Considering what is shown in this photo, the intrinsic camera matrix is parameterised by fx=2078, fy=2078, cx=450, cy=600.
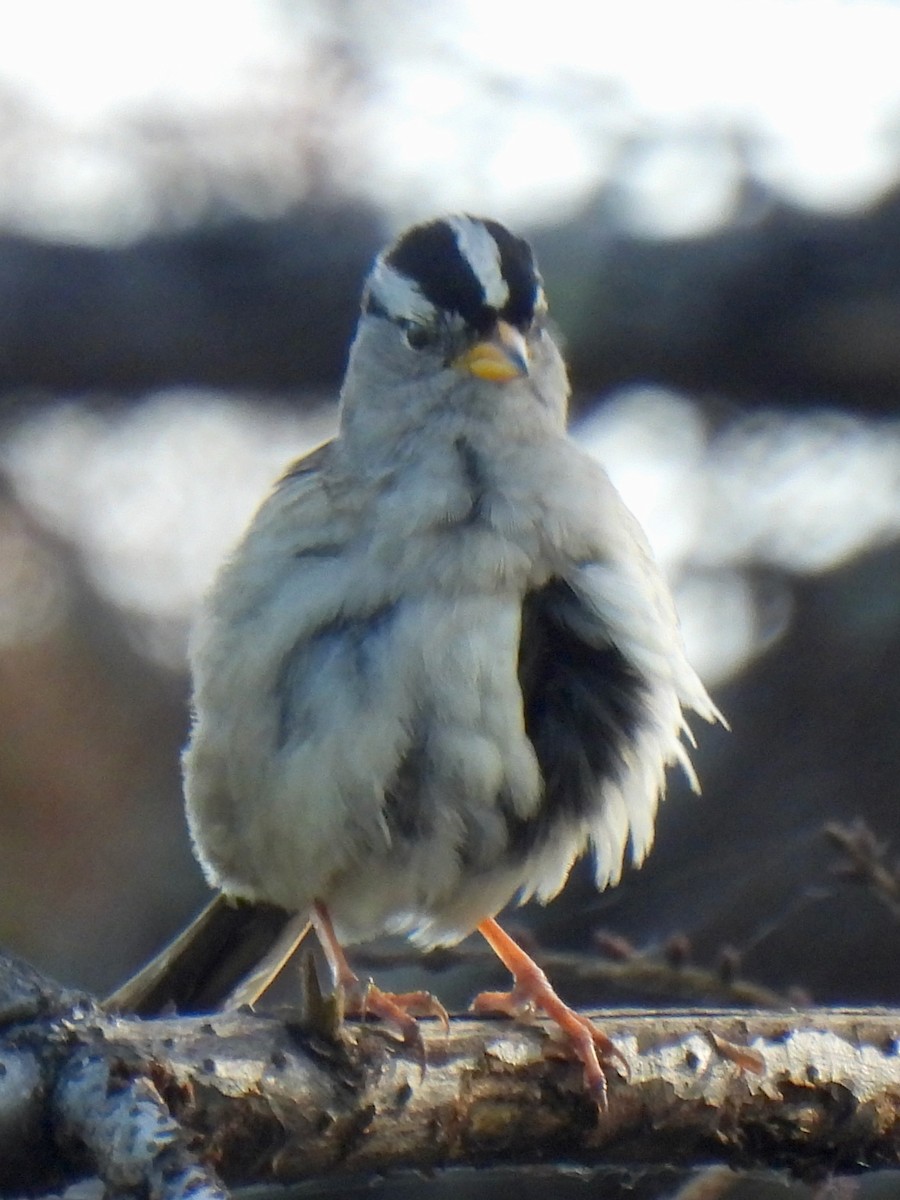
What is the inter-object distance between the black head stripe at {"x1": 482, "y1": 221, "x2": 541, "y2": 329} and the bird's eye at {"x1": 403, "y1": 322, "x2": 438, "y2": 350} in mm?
129

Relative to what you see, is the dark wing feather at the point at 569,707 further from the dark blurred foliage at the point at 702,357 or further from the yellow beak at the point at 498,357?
the dark blurred foliage at the point at 702,357

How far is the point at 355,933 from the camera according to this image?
356cm

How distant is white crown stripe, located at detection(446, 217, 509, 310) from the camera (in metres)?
3.46

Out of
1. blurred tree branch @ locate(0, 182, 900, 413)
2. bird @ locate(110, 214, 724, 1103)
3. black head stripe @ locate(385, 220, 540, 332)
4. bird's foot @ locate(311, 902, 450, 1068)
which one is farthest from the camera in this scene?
blurred tree branch @ locate(0, 182, 900, 413)

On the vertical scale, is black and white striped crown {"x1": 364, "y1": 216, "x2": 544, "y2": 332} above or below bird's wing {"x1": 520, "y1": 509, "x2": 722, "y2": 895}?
above

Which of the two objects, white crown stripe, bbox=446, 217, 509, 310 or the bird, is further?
white crown stripe, bbox=446, 217, 509, 310

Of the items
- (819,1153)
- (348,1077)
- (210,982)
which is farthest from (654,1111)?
(210,982)

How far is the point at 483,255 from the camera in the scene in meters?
3.49

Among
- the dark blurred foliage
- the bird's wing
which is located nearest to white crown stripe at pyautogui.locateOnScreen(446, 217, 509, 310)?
the bird's wing

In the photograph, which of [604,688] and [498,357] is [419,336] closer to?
[498,357]

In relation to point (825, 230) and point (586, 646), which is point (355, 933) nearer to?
point (586, 646)

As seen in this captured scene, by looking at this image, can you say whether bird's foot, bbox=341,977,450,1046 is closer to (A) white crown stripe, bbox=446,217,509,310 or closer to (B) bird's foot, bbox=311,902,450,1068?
(B) bird's foot, bbox=311,902,450,1068

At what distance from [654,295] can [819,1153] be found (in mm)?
2352

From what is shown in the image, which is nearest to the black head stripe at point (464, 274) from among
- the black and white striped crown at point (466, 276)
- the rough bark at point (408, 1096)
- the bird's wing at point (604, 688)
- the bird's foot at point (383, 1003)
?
the black and white striped crown at point (466, 276)
